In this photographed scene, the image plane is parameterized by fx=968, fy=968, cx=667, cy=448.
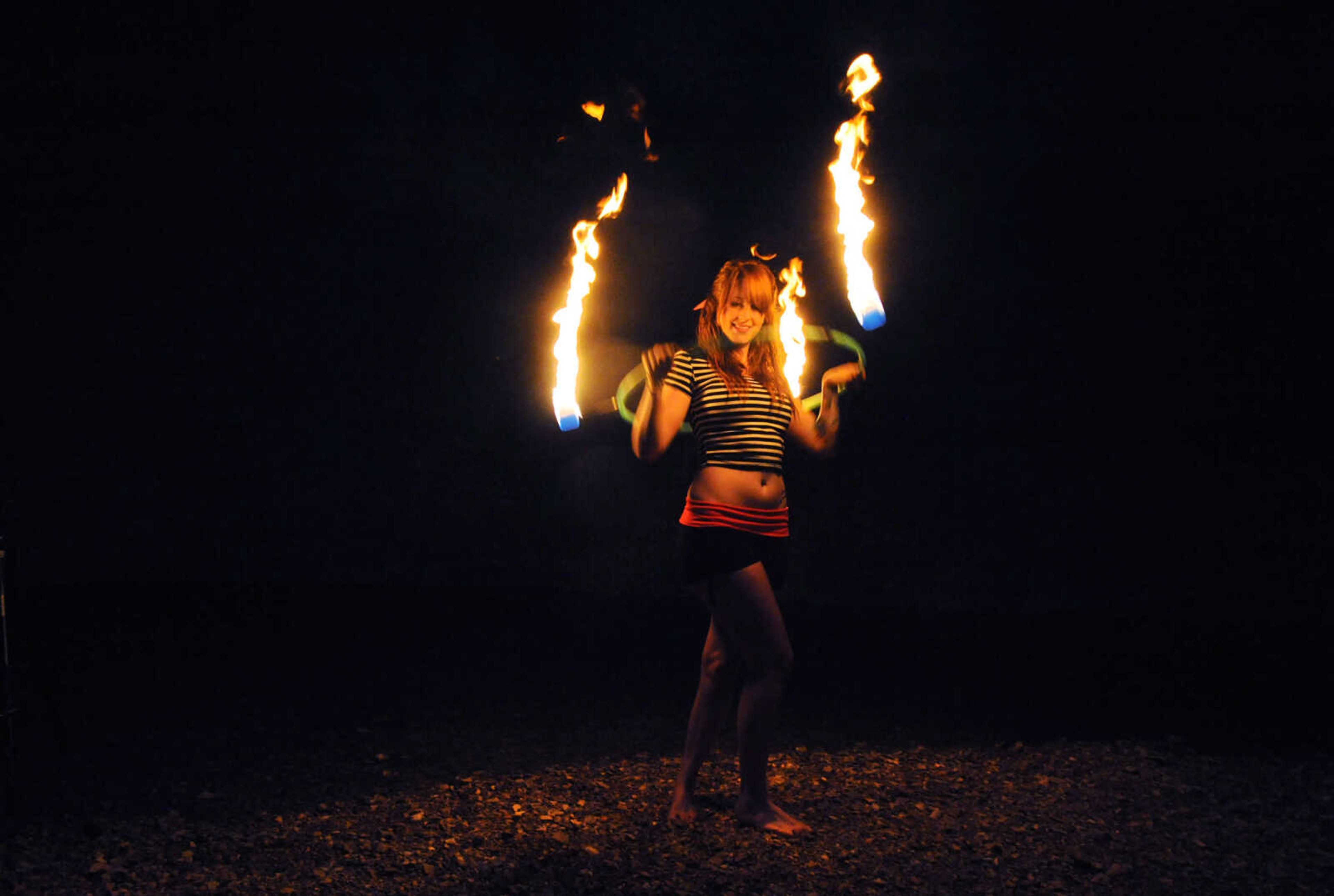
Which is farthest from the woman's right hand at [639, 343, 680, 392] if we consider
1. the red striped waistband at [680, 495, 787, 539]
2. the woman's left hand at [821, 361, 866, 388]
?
the woman's left hand at [821, 361, 866, 388]

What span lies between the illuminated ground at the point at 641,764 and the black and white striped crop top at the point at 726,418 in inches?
57.6

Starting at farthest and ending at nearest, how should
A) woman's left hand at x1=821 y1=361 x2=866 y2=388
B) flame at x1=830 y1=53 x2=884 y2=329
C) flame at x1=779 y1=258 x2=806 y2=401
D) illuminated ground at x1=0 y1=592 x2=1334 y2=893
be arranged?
1. flame at x1=779 y1=258 x2=806 y2=401
2. woman's left hand at x1=821 y1=361 x2=866 y2=388
3. flame at x1=830 y1=53 x2=884 y2=329
4. illuminated ground at x1=0 y1=592 x2=1334 y2=893

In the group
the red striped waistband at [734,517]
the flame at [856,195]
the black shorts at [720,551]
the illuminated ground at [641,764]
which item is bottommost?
the illuminated ground at [641,764]

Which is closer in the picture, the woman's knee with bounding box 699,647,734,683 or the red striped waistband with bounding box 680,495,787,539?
the red striped waistband with bounding box 680,495,787,539

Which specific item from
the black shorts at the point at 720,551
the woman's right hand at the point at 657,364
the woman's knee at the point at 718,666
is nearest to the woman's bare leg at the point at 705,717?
the woman's knee at the point at 718,666

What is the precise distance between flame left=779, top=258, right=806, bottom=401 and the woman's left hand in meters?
0.16

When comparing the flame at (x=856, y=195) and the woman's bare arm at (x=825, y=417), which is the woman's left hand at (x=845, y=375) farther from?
the flame at (x=856, y=195)

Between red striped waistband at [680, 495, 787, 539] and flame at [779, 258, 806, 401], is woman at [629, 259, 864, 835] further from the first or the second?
flame at [779, 258, 806, 401]

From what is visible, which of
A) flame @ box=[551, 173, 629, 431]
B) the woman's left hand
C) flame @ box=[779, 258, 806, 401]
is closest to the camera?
flame @ box=[551, 173, 629, 431]

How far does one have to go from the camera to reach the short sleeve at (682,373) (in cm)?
367

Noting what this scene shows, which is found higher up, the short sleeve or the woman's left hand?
the woman's left hand

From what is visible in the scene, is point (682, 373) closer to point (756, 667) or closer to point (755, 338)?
point (755, 338)

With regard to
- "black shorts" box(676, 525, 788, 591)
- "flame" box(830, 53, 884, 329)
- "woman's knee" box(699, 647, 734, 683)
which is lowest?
"woman's knee" box(699, 647, 734, 683)

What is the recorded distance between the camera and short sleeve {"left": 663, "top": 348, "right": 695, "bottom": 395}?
3.67m
